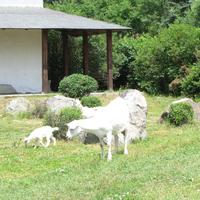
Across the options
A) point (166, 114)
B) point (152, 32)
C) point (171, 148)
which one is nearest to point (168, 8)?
point (152, 32)

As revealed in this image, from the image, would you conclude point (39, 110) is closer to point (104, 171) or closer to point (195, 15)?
point (104, 171)

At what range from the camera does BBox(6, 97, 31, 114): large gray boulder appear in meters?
21.8

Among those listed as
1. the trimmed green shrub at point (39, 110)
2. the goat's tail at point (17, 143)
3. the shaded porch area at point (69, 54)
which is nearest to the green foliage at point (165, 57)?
the shaded porch area at point (69, 54)

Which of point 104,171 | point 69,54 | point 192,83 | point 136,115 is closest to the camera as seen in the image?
point 104,171

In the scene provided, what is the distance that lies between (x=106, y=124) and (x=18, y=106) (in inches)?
418

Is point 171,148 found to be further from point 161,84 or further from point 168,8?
point 168,8

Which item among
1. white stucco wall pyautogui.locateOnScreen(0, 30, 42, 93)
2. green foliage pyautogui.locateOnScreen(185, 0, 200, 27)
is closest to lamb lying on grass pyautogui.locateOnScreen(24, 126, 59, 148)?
white stucco wall pyautogui.locateOnScreen(0, 30, 42, 93)

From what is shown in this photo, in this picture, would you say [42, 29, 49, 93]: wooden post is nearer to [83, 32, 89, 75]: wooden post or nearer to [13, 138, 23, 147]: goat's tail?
[83, 32, 89, 75]: wooden post

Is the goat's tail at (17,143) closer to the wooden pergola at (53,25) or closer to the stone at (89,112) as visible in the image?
the stone at (89,112)

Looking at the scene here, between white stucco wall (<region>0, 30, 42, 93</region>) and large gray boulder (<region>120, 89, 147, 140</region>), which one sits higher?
white stucco wall (<region>0, 30, 42, 93</region>)

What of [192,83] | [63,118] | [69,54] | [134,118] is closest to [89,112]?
[63,118]

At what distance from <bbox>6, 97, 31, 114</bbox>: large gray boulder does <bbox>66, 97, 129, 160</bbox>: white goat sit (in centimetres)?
968

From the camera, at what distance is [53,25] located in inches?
1058

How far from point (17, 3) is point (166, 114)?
49.0 ft
